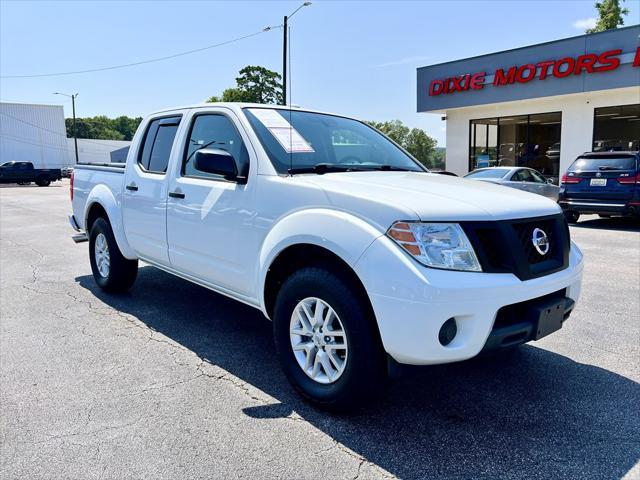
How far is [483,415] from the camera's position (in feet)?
10.1

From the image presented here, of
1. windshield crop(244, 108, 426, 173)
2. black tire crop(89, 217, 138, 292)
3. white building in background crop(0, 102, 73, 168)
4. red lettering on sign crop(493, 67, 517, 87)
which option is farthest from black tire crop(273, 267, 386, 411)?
white building in background crop(0, 102, 73, 168)

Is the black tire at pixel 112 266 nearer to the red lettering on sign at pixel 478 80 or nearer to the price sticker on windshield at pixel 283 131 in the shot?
the price sticker on windshield at pixel 283 131

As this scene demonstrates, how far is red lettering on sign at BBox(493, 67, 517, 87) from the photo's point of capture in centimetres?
2011

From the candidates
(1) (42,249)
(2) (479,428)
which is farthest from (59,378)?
(1) (42,249)

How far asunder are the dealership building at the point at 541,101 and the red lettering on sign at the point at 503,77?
4cm

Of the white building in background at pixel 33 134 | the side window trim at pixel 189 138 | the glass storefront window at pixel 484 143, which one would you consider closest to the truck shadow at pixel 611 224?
the glass storefront window at pixel 484 143

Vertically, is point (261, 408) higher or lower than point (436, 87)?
lower

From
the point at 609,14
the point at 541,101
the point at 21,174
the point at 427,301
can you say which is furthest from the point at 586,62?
the point at 21,174

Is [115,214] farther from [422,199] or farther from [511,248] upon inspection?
[511,248]

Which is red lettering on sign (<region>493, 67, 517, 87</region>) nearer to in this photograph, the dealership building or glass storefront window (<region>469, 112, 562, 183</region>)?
the dealership building

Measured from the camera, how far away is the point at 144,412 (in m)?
3.13

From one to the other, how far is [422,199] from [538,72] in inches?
753

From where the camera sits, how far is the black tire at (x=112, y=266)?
5463 millimetres

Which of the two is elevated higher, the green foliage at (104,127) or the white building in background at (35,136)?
the green foliage at (104,127)
